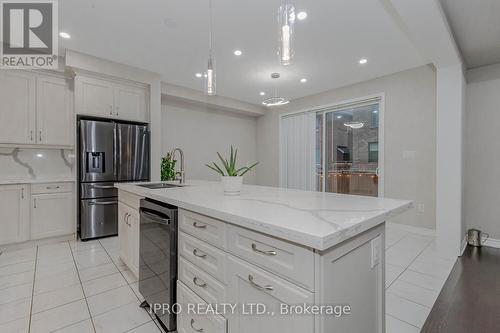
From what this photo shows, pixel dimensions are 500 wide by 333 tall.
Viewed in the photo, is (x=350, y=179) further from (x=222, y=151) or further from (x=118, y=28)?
(x=118, y=28)

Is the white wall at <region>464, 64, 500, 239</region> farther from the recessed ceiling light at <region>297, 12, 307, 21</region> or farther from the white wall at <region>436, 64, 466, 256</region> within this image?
the recessed ceiling light at <region>297, 12, 307, 21</region>

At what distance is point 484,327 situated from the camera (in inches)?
66.4

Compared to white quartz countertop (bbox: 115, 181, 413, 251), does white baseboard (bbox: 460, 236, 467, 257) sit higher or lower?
lower

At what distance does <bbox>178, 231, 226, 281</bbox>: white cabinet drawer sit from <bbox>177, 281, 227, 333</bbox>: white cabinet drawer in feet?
0.63

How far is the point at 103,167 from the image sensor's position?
3.54 m

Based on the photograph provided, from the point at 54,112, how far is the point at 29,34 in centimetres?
99

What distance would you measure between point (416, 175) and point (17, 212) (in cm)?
582

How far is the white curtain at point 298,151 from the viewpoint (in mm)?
5367

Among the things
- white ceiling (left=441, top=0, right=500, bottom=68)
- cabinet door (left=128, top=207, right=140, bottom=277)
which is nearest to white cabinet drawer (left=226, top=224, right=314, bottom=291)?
cabinet door (left=128, top=207, right=140, bottom=277)

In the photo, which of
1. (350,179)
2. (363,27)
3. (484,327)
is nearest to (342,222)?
(484,327)

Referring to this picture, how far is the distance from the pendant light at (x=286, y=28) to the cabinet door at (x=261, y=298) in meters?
1.34

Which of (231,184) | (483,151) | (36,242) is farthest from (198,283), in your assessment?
(483,151)

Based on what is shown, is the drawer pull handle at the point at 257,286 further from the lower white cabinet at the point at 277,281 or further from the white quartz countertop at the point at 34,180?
the white quartz countertop at the point at 34,180

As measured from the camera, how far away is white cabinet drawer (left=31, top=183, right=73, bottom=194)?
320 cm
